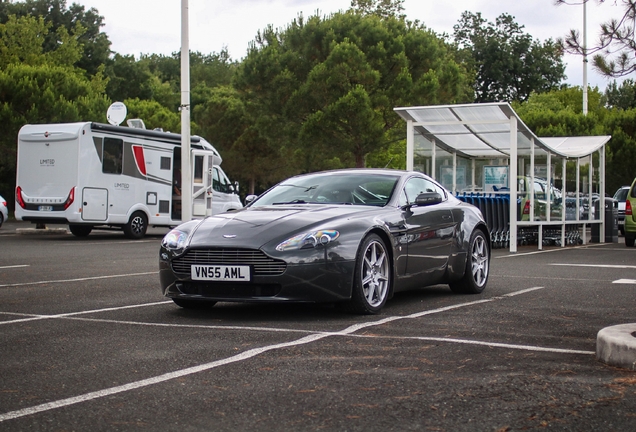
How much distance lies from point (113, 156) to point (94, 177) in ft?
2.78

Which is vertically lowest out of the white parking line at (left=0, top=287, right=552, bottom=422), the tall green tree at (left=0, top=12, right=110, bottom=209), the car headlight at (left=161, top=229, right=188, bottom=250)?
the white parking line at (left=0, top=287, right=552, bottom=422)

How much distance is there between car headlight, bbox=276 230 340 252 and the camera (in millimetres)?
7641

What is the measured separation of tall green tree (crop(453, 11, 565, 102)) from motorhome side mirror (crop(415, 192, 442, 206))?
69.3 meters

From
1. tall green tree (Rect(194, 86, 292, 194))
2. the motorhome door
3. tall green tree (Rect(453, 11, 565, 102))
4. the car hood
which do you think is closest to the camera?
the car hood

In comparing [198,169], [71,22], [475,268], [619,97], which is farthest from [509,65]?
[475,268]

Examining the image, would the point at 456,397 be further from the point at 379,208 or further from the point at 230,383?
the point at 379,208

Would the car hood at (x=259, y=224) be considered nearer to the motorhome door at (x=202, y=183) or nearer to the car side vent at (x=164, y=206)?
the car side vent at (x=164, y=206)

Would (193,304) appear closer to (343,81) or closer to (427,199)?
(427,199)

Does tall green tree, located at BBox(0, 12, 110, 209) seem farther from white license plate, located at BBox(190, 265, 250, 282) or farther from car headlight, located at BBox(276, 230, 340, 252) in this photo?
car headlight, located at BBox(276, 230, 340, 252)

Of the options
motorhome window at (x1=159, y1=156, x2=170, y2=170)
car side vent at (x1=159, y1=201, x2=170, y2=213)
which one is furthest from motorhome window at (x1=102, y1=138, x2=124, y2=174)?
car side vent at (x1=159, y1=201, x2=170, y2=213)

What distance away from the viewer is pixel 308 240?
770cm

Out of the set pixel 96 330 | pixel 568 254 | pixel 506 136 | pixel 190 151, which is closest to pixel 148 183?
pixel 190 151

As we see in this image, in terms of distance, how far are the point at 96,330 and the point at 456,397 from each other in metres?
3.42

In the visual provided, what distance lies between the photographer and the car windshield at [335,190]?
29.6ft
